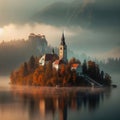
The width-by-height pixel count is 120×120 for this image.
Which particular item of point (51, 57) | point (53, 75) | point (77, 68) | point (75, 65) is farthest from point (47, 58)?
point (53, 75)

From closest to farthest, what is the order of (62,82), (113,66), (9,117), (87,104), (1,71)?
1. (9,117)
2. (87,104)
3. (62,82)
4. (113,66)
5. (1,71)

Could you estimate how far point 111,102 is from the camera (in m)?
14.7

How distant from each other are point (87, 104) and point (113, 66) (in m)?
12.4

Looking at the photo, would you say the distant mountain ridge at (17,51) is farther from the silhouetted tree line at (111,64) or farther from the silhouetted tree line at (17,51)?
the silhouetted tree line at (111,64)

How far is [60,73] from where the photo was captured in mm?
21844

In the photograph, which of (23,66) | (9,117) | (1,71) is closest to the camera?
(9,117)

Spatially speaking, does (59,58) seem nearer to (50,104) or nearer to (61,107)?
(50,104)

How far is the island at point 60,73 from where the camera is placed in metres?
21.8

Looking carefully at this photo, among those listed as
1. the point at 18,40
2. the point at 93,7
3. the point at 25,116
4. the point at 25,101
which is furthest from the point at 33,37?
the point at 25,116

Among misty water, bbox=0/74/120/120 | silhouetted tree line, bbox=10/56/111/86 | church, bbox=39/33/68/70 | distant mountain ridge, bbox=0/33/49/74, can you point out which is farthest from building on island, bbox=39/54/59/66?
misty water, bbox=0/74/120/120

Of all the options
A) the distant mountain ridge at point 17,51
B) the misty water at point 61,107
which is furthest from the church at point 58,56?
the misty water at point 61,107

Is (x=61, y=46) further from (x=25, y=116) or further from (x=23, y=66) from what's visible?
(x=25, y=116)

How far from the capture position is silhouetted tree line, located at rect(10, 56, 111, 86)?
21.7m

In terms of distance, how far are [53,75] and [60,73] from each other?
0.36 m
